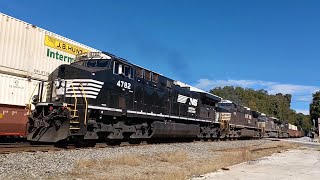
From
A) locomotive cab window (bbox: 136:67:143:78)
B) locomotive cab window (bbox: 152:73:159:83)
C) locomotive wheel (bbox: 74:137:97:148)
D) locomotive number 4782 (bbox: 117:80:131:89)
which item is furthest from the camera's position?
locomotive cab window (bbox: 152:73:159:83)

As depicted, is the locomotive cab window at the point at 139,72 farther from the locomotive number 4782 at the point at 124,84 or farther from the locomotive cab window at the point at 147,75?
the locomotive number 4782 at the point at 124,84

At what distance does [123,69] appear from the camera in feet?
52.2

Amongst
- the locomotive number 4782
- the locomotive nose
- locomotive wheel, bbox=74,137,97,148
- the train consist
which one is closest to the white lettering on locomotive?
the train consist

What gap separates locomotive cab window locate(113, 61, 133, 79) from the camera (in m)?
15.3

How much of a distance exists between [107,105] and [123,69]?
2069 mm

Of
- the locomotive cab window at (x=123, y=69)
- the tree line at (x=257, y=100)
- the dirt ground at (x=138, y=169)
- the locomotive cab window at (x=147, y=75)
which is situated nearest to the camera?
the dirt ground at (x=138, y=169)

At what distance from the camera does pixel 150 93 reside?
18500mm

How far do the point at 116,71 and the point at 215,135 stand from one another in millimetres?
16089

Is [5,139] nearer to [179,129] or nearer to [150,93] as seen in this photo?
[150,93]

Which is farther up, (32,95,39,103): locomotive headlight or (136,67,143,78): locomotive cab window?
(136,67,143,78): locomotive cab window

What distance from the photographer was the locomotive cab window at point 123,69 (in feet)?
50.2

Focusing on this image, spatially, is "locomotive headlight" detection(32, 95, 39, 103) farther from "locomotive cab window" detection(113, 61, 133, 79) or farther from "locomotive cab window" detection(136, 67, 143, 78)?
"locomotive cab window" detection(136, 67, 143, 78)

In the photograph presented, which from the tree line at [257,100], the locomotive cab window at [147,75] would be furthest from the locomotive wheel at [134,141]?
the tree line at [257,100]

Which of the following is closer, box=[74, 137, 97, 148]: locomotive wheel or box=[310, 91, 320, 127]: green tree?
box=[74, 137, 97, 148]: locomotive wheel
